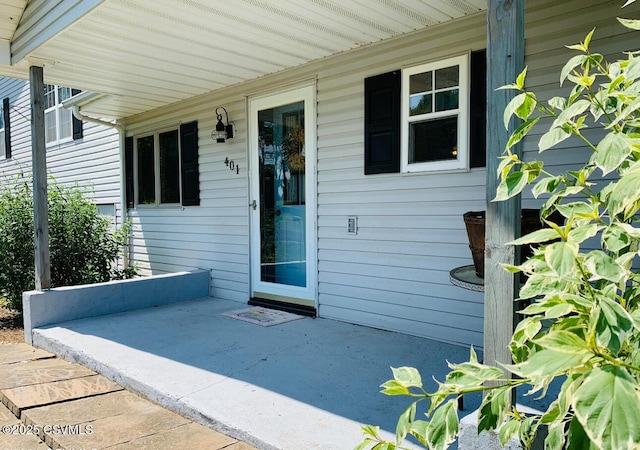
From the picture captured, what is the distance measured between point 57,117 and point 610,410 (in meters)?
9.75

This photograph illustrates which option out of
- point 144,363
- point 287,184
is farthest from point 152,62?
point 144,363

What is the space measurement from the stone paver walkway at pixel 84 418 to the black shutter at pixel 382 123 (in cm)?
237

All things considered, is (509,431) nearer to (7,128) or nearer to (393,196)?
(393,196)

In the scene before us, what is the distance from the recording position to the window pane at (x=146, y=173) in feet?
21.0

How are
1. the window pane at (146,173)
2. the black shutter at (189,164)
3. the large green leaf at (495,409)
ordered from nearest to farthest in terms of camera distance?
the large green leaf at (495,409), the black shutter at (189,164), the window pane at (146,173)

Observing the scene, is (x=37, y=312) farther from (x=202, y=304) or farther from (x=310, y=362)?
(x=310, y=362)

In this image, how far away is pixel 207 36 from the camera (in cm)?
361

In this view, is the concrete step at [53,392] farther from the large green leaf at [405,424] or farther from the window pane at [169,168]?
the window pane at [169,168]

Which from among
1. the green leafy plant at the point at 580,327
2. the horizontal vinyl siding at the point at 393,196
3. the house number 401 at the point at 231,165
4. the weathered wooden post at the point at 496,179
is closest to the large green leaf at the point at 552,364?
the green leafy plant at the point at 580,327

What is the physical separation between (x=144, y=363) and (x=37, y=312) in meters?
1.71

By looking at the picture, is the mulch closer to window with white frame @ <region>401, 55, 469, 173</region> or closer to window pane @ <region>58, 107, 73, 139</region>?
window pane @ <region>58, 107, 73, 139</region>

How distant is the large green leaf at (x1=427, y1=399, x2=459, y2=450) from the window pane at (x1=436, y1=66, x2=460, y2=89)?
282cm

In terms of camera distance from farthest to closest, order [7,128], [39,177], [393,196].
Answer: [7,128] < [39,177] < [393,196]

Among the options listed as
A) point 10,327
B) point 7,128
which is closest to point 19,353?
point 10,327
